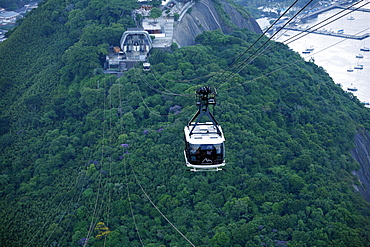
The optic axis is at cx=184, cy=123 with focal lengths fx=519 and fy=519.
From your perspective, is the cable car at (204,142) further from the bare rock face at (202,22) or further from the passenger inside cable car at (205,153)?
the bare rock face at (202,22)

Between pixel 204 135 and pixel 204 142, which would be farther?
pixel 204 135

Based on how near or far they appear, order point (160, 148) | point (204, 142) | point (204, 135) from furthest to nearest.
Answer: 1. point (160, 148)
2. point (204, 135)
3. point (204, 142)

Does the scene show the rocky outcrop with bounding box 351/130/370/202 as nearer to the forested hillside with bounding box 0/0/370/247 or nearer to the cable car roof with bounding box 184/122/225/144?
the forested hillside with bounding box 0/0/370/247

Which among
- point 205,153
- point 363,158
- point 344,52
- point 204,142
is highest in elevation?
point 344,52

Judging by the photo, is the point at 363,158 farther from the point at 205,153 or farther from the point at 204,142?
the point at 204,142

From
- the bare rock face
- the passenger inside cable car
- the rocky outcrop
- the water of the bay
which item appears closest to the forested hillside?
the rocky outcrop

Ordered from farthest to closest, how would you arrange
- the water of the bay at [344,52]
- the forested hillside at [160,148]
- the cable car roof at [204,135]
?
the water of the bay at [344,52], the forested hillside at [160,148], the cable car roof at [204,135]

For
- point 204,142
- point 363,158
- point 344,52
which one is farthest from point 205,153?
point 344,52

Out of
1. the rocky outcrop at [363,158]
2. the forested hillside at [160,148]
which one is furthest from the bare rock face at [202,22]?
the rocky outcrop at [363,158]
